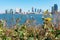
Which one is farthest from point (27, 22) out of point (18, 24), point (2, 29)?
point (2, 29)

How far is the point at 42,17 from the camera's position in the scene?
205 inches

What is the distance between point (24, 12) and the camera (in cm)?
592

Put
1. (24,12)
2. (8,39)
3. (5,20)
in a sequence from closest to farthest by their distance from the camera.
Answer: (8,39)
(5,20)
(24,12)

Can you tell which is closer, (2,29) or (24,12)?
(2,29)

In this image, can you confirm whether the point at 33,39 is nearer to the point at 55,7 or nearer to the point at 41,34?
the point at 41,34

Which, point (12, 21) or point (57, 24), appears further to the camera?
point (12, 21)

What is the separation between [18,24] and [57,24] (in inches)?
30.9

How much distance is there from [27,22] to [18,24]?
18 centimetres

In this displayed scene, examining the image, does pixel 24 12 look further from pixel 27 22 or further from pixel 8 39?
pixel 8 39

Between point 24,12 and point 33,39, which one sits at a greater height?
point 24,12

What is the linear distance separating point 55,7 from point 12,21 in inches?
38.1

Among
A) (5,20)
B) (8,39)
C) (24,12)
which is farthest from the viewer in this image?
(24,12)

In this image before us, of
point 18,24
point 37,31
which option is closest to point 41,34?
point 37,31

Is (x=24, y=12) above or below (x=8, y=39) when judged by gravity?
above
